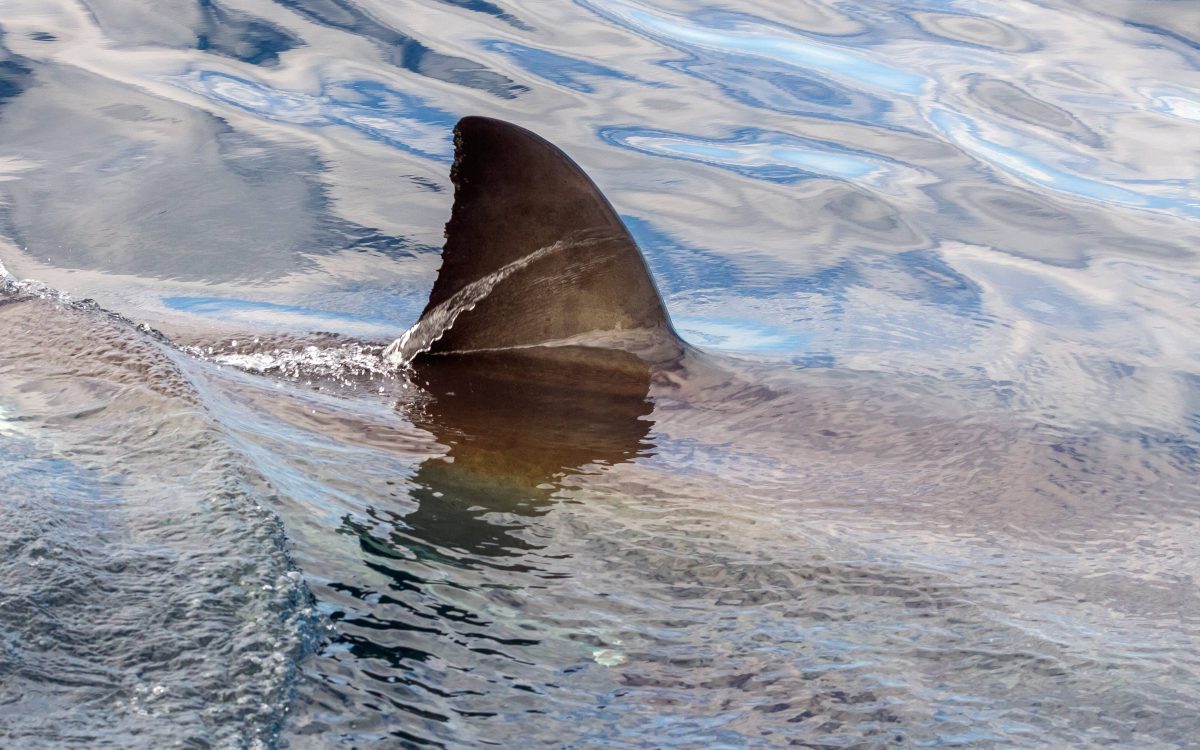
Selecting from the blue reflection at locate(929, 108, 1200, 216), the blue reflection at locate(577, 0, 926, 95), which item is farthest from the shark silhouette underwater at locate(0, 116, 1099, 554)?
the blue reflection at locate(577, 0, 926, 95)

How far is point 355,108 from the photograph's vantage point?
9398 mm

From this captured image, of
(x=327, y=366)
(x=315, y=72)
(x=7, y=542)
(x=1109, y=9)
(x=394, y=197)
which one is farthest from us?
(x=1109, y=9)

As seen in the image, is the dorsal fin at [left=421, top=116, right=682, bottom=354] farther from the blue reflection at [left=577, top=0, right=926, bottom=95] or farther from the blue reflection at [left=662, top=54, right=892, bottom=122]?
the blue reflection at [left=577, top=0, right=926, bottom=95]

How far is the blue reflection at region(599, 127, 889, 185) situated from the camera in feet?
28.6

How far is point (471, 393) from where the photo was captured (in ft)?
14.3

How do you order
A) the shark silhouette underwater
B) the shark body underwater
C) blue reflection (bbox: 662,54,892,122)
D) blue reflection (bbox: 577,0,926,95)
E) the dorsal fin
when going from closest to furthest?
1. the shark body underwater
2. the shark silhouette underwater
3. the dorsal fin
4. blue reflection (bbox: 662,54,892,122)
5. blue reflection (bbox: 577,0,926,95)

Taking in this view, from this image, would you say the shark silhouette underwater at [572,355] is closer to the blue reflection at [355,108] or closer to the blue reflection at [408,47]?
the blue reflection at [355,108]

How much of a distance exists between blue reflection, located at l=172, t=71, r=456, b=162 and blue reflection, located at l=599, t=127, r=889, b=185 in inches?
47.4

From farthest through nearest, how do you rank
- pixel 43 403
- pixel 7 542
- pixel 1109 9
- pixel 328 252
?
pixel 1109 9, pixel 328 252, pixel 43 403, pixel 7 542

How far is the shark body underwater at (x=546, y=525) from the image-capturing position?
2.51 metres

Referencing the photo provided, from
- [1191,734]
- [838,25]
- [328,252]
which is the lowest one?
[328,252]

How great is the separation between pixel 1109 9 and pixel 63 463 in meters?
10.5

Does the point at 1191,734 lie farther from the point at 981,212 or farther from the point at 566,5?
the point at 566,5

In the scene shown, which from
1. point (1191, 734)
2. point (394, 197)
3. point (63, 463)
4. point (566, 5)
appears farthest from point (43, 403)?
point (566, 5)
